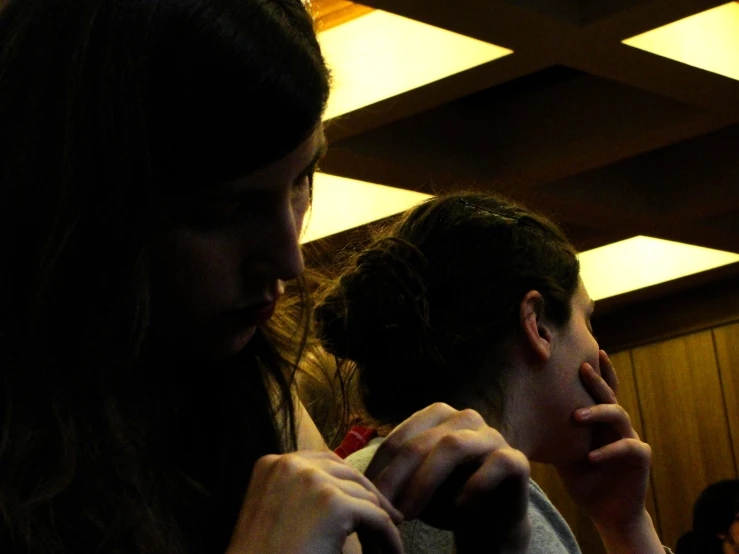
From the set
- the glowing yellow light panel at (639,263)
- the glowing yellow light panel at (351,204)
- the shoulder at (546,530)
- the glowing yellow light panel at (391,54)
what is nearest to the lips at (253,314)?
the shoulder at (546,530)

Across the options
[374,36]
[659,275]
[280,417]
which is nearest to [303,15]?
[280,417]

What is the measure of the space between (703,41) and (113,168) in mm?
3953

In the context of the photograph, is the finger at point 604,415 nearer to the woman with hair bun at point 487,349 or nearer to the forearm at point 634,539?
the woman with hair bun at point 487,349

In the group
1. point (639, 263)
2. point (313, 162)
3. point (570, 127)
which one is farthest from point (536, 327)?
point (639, 263)

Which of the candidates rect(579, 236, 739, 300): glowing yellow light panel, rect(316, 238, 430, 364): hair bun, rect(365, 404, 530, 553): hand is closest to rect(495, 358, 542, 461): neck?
rect(316, 238, 430, 364): hair bun

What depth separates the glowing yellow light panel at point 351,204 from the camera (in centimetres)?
560

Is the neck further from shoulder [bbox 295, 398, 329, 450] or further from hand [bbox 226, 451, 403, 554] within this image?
hand [bbox 226, 451, 403, 554]

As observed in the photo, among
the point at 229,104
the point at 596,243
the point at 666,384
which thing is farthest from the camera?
the point at 666,384

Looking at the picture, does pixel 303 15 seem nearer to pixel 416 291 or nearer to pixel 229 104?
pixel 229 104

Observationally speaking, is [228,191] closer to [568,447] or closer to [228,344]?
[228,344]

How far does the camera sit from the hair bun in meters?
1.72

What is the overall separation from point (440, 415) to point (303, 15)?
325mm

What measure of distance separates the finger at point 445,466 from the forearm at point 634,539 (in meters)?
0.92

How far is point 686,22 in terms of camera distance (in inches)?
174
